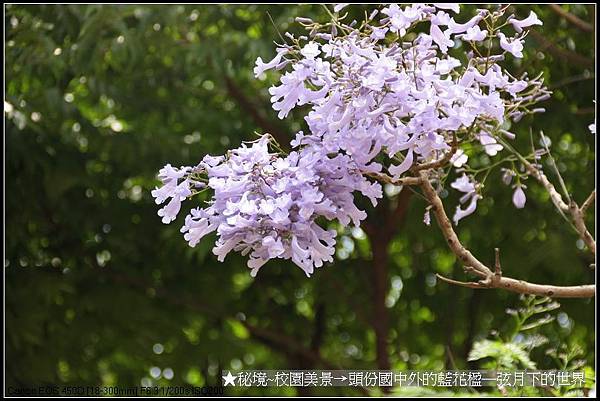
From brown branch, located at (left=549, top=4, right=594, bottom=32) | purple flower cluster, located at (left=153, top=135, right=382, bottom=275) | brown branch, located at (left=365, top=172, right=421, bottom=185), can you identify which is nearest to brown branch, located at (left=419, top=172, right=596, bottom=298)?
brown branch, located at (left=365, top=172, right=421, bottom=185)

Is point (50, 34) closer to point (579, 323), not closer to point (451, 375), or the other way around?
point (451, 375)

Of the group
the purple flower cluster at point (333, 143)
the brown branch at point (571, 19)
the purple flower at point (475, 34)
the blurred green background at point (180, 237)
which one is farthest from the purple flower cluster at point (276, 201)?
the blurred green background at point (180, 237)

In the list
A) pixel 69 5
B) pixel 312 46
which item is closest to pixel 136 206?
pixel 69 5

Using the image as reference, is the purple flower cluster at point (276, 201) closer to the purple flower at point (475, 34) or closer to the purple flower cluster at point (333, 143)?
the purple flower cluster at point (333, 143)

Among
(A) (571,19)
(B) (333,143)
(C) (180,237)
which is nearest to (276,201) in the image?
(B) (333,143)

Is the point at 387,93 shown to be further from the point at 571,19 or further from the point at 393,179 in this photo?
the point at 571,19

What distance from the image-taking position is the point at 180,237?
295 cm

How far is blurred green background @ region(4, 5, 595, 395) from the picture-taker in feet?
8.79

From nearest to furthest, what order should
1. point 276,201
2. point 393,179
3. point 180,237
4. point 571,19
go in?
point 276,201 < point 393,179 < point 571,19 < point 180,237

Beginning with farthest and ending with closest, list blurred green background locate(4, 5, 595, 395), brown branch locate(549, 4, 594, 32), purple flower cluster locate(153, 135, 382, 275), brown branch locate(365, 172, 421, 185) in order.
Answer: blurred green background locate(4, 5, 595, 395) → brown branch locate(549, 4, 594, 32) → brown branch locate(365, 172, 421, 185) → purple flower cluster locate(153, 135, 382, 275)

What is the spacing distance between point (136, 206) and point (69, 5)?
0.81m

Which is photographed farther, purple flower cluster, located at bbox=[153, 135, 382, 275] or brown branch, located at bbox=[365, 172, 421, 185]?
brown branch, located at bbox=[365, 172, 421, 185]

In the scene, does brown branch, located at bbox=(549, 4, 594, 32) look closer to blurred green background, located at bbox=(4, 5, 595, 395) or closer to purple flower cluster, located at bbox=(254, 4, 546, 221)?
blurred green background, located at bbox=(4, 5, 595, 395)

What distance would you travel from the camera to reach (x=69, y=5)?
269cm
